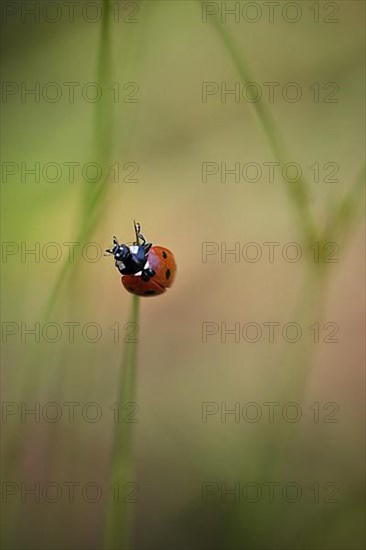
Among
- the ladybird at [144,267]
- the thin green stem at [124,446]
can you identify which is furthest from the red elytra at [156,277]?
the thin green stem at [124,446]

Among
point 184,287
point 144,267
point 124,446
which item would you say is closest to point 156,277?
point 144,267

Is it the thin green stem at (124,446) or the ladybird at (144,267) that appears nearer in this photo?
the ladybird at (144,267)

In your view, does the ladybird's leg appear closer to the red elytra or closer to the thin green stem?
the red elytra

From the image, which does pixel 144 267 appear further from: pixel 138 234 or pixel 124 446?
pixel 124 446

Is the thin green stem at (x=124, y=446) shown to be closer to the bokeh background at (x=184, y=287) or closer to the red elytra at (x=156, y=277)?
the bokeh background at (x=184, y=287)

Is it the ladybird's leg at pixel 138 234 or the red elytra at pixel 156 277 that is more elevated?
the ladybird's leg at pixel 138 234

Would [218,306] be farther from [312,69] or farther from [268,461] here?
[312,69]

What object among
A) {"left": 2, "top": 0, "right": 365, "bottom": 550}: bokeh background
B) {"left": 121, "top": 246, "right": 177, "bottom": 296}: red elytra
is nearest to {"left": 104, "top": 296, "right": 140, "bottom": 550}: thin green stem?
{"left": 2, "top": 0, "right": 365, "bottom": 550}: bokeh background
